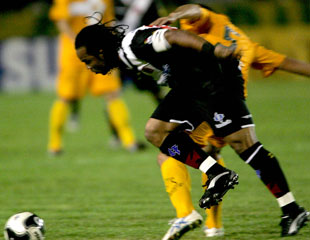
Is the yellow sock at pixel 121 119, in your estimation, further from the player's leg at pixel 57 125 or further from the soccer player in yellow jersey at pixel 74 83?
the player's leg at pixel 57 125

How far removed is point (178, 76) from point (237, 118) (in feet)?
1.52

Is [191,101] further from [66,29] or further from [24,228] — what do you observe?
[66,29]

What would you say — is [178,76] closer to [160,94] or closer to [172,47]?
[172,47]

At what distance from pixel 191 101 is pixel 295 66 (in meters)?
0.90

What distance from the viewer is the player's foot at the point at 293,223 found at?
4.57 metres

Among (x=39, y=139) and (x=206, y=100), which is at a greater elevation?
(x=39, y=139)

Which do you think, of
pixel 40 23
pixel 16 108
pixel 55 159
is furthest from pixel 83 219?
pixel 40 23

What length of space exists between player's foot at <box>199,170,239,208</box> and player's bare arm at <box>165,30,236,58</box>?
2.63 feet

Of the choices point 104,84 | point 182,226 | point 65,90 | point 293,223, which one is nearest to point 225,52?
point 182,226

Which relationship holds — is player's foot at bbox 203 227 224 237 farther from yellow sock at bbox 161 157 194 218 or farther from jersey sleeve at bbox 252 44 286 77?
jersey sleeve at bbox 252 44 286 77

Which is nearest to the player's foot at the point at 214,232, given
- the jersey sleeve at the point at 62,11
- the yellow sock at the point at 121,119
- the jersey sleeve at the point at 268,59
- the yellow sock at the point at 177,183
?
the yellow sock at the point at 177,183

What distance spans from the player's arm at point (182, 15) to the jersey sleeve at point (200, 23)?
0.04 meters

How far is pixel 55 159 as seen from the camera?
347 inches

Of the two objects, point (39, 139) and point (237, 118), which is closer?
point (237, 118)
